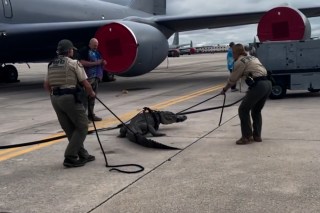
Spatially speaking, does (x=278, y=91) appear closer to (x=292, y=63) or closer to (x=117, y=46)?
(x=292, y=63)

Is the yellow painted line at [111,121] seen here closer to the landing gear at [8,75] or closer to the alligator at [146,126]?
the alligator at [146,126]

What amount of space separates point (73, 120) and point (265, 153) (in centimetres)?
251

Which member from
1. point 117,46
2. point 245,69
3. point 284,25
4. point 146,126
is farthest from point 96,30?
point 245,69

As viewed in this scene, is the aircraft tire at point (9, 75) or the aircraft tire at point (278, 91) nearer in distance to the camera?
the aircraft tire at point (278, 91)

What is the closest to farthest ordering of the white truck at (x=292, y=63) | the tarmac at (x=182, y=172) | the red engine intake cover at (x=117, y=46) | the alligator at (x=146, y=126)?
1. the tarmac at (x=182, y=172)
2. the alligator at (x=146, y=126)
3. the white truck at (x=292, y=63)
4. the red engine intake cover at (x=117, y=46)

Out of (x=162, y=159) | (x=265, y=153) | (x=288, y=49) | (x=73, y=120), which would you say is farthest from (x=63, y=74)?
(x=288, y=49)

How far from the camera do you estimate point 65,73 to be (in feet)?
18.4

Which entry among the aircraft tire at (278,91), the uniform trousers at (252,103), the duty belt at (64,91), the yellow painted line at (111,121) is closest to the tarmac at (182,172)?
the yellow painted line at (111,121)

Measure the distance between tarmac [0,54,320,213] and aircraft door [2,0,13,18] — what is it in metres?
6.87

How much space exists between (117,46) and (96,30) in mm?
2180

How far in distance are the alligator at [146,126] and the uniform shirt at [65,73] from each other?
1522 mm

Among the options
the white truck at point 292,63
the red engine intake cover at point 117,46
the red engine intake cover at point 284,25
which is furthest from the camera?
the red engine intake cover at point 284,25

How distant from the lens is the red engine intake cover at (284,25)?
14.2 meters

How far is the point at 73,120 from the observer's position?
18.7 feet
